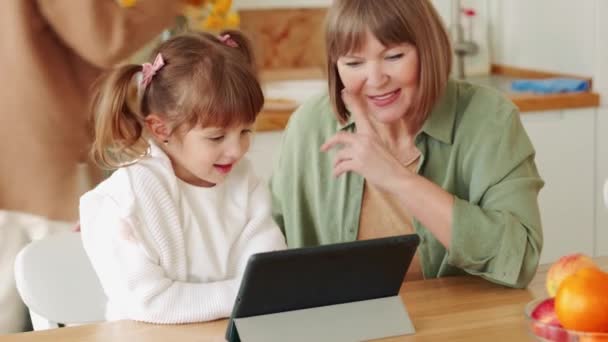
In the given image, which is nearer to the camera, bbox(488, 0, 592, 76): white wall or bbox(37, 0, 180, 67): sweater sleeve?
bbox(37, 0, 180, 67): sweater sleeve

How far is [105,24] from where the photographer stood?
217 cm

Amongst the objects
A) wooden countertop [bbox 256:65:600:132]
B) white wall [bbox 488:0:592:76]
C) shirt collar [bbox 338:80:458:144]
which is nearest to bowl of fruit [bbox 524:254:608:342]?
shirt collar [bbox 338:80:458:144]

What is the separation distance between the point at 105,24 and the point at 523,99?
1.38 meters

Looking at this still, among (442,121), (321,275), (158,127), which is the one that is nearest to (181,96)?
(158,127)

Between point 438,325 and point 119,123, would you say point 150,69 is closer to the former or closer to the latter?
point 119,123

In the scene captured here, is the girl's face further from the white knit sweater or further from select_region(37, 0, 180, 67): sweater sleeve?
select_region(37, 0, 180, 67): sweater sleeve

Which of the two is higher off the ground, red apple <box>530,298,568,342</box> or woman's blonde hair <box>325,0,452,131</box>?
woman's blonde hair <box>325,0,452,131</box>

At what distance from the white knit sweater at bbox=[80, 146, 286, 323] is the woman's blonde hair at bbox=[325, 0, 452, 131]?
1.08ft

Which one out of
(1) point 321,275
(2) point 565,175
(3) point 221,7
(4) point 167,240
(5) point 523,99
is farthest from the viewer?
(2) point 565,175

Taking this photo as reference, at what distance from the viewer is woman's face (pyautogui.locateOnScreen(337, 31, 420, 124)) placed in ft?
5.80

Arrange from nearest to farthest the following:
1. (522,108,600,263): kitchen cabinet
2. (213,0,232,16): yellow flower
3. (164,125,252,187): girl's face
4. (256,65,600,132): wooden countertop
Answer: (164,125,252,187): girl's face < (213,0,232,16): yellow flower < (256,65,600,132): wooden countertop < (522,108,600,263): kitchen cabinet

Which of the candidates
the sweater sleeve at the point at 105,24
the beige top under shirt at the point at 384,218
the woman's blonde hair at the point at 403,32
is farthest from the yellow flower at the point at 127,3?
the beige top under shirt at the point at 384,218

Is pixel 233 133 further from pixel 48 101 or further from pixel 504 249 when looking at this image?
pixel 48 101

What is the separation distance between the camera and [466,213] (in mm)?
1673
